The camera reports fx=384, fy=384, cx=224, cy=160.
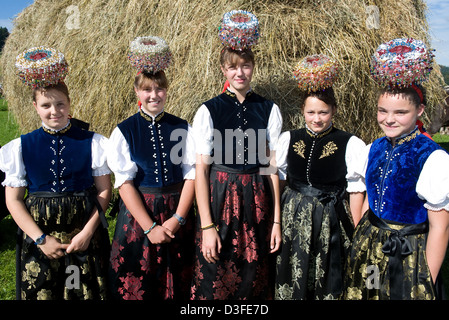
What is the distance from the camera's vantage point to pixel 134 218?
2541 mm

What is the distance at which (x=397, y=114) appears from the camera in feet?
7.10

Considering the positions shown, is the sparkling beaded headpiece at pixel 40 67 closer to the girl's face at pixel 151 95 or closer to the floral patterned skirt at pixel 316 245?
the girl's face at pixel 151 95

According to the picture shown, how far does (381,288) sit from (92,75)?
161 inches

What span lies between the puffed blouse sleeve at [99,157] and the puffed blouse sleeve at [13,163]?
0.44 m

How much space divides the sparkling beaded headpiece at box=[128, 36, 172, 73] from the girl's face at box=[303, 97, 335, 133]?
40.5 inches

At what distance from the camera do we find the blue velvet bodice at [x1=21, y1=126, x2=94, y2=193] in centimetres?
246

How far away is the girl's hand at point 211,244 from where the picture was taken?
2.50 m

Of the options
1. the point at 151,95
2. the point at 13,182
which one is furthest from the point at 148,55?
the point at 13,182

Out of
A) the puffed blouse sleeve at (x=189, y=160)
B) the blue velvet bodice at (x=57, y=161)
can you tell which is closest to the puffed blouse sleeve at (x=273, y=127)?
the puffed blouse sleeve at (x=189, y=160)

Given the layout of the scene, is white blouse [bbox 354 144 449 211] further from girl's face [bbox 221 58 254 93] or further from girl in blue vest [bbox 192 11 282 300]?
girl's face [bbox 221 58 254 93]

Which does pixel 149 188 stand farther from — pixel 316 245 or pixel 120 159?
pixel 316 245

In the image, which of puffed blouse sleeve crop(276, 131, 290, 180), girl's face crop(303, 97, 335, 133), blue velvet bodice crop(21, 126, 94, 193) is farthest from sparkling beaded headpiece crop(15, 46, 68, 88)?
girl's face crop(303, 97, 335, 133)

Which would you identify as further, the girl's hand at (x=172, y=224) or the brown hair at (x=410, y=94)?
the girl's hand at (x=172, y=224)

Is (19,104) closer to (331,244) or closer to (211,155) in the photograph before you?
(211,155)
